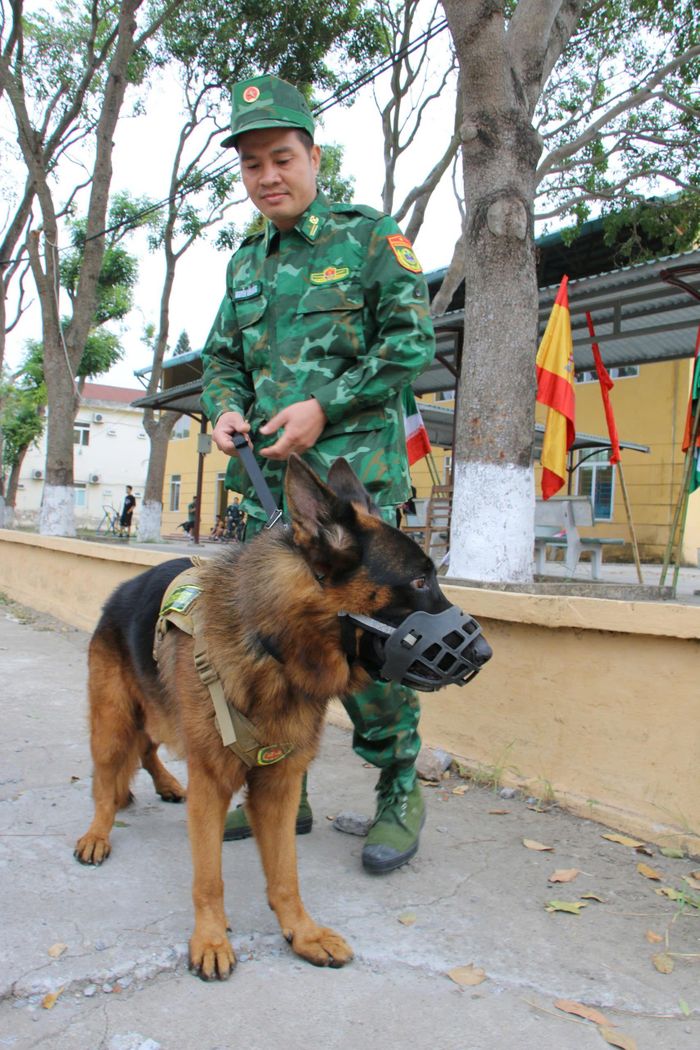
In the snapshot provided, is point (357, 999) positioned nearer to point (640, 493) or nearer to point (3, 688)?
point (3, 688)

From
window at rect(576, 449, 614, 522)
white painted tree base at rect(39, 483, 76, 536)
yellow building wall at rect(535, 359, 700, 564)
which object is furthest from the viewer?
window at rect(576, 449, 614, 522)

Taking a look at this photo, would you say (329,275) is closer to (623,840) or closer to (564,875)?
(564,875)

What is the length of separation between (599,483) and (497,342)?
1643 centimetres

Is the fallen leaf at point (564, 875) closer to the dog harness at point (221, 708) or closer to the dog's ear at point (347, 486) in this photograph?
the dog harness at point (221, 708)

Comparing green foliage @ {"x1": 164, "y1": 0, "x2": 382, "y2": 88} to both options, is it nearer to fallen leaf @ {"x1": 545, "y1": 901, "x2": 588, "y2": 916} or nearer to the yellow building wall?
the yellow building wall

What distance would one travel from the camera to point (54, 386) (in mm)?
12188

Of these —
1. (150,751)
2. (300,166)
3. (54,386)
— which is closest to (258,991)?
(150,751)

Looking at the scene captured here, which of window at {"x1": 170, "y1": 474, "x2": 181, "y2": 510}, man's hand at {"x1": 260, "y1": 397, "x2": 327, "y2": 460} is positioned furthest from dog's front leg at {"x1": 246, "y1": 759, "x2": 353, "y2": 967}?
window at {"x1": 170, "y1": 474, "x2": 181, "y2": 510}

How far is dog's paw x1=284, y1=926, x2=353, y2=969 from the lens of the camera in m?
2.01

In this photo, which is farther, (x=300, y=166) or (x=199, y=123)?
(x=199, y=123)

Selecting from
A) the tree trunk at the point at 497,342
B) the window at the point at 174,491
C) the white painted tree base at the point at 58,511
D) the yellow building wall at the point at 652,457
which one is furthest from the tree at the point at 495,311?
the window at the point at 174,491

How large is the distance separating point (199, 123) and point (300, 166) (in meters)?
17.0

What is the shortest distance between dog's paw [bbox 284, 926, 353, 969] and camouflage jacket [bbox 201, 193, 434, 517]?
1362mm

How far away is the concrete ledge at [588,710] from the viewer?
9.21 ft
